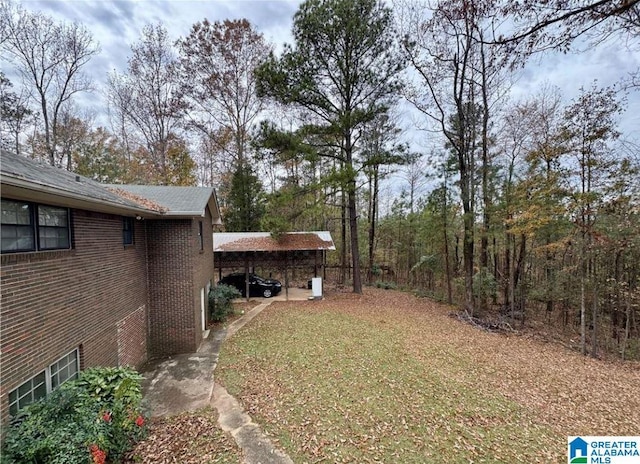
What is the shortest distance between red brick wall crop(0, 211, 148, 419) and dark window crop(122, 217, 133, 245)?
7.3 inches

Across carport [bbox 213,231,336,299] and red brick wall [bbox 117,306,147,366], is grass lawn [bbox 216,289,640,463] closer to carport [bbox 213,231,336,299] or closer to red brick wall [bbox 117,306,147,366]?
red brick wall [bbox 117,306,147,366]

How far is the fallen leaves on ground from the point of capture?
4.23m

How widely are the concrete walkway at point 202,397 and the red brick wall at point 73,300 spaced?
1119mm

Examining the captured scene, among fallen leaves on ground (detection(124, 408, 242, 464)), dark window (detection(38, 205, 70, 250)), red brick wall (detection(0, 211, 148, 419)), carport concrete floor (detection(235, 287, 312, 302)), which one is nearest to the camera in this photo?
red brick wall (detection(0, 211, 148, 419))

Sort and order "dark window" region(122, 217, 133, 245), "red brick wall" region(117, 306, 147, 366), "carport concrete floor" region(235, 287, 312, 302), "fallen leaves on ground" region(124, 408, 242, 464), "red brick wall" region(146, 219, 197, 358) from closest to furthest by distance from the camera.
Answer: "fallen leaves on ground" region(124, 408, 242, 464)
"red brick wall" region(117, 306, 147, 366)
"dark window" region(122, 217, 133, 245)
"red brick wall" region(146, 219, 197, 358)
"carport concrete floor" region(235, 287, 312, 302)

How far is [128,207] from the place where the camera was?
5.91 m

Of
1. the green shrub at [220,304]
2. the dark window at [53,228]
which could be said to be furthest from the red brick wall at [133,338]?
the green shrub at [220,304]

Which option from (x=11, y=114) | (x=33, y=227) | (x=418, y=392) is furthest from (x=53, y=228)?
Answer: (x=11, y=114)

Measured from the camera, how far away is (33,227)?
4262 mm

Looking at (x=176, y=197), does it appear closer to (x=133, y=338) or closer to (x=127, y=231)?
(x=127, y=231)

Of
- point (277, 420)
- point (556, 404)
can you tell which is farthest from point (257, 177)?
point (556, 404)

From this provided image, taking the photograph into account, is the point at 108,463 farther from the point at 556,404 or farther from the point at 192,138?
the point at 192,138

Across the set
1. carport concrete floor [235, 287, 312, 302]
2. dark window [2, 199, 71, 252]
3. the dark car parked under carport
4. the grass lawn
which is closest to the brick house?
dark window [2, 199, 71, 252]

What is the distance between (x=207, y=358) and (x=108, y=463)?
4061 mm
